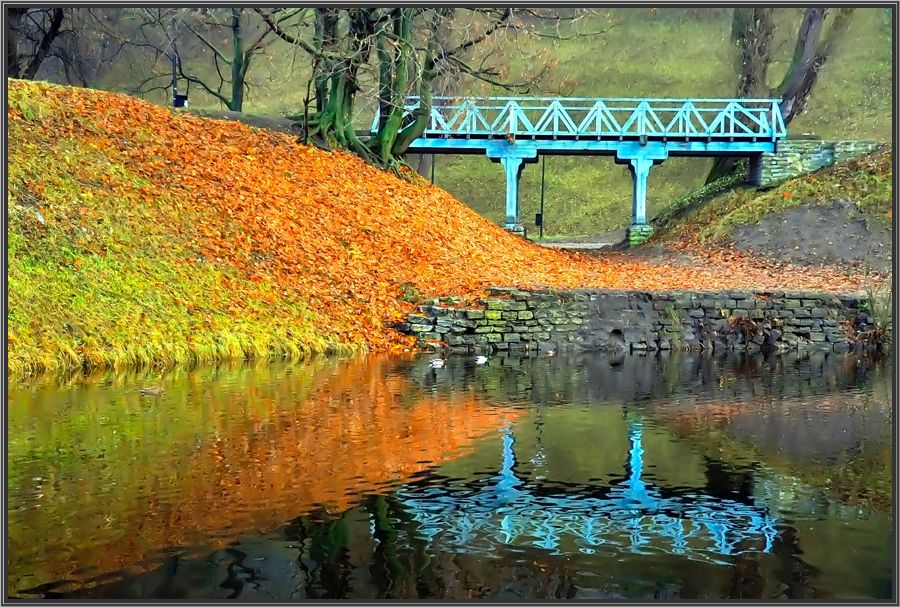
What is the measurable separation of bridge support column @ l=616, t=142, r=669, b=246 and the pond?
1782 centimetres

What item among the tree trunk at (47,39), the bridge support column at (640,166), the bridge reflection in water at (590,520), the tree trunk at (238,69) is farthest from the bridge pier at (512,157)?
the bridge reflection in water at (590,520)

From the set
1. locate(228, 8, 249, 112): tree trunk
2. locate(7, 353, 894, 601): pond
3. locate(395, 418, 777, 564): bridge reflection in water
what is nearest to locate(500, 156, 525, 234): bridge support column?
locate(228, 8, 249, 112): tree trunk

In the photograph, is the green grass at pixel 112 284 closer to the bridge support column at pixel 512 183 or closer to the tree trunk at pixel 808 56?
the bridge support column at pixel 512 183

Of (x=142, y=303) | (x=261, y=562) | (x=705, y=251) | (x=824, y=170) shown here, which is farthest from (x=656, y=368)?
(x=824, y=170)

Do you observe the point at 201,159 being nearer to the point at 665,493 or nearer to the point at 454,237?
the point at 454,237

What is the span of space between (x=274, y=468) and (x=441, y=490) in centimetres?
126

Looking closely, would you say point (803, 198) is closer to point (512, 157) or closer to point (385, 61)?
point (512, 157)

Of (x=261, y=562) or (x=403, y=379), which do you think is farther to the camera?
(x=403, y=379)

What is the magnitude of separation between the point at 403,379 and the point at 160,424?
3544 mm

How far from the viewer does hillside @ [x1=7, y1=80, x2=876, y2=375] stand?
12.1 m

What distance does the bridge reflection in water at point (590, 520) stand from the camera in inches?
213

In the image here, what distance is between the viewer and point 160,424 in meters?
8.47

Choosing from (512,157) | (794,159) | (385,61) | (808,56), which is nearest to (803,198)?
(794,159)

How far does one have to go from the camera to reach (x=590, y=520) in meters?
5.88
